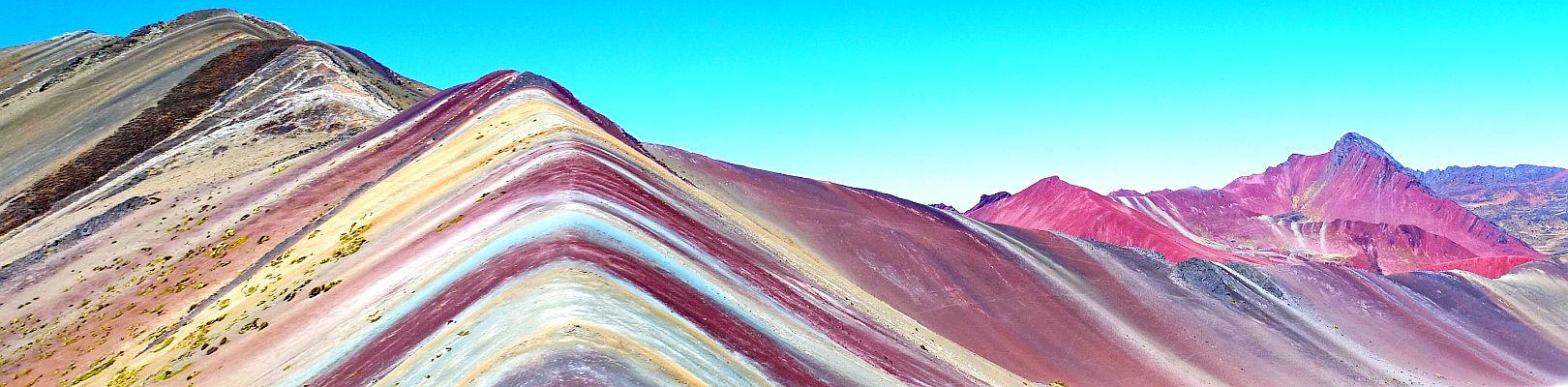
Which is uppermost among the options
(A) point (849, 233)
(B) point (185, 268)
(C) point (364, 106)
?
(C) point (364, 106)

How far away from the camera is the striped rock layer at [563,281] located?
695 inches

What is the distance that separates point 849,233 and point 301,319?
3441 centimetres

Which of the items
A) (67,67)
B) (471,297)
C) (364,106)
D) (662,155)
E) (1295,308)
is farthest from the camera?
(67,67)

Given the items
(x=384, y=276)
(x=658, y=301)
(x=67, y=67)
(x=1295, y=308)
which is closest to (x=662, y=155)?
(x=384, y=276)

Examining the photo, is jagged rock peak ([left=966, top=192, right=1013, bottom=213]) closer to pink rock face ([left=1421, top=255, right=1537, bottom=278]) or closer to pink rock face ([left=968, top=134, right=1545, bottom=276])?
pink rock face ([left=968, top=134, right=1545, bottom=276])

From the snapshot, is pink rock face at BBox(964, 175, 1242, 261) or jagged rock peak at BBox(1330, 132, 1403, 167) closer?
pink rock face at BBox(964, 175, 1242, 261)

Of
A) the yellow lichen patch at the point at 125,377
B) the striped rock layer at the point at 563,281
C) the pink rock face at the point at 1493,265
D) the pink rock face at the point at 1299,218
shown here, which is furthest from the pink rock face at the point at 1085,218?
the yellow lichen patch at the point at 125,377

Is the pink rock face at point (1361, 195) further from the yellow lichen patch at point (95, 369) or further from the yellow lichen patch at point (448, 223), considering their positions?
the yellow lichen patch at point (95, 369)

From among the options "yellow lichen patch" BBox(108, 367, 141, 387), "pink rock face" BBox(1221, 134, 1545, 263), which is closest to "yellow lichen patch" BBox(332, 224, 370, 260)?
"yellow lichen patch" BBox(108, 367, 141, 387)

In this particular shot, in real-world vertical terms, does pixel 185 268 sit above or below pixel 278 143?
below

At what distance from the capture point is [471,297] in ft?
57.6

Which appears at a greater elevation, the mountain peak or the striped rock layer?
the mountain peak

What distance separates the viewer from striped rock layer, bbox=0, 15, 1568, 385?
17.7m

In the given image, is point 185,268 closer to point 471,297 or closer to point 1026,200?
point 471,297
